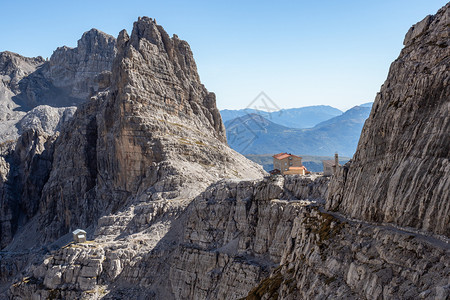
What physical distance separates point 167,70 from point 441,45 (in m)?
132

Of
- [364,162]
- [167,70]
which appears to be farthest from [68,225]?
[364,162]

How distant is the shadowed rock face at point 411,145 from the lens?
37000 millimetres

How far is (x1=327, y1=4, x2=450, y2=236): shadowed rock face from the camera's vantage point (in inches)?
1457

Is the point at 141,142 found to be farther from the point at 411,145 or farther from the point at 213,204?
the point at 411,145

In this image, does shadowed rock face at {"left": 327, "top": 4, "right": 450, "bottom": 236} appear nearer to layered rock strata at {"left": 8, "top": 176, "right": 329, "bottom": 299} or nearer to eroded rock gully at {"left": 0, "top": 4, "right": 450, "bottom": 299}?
eroded rock gully at {"left": 0, "top": 4, "right": 450, "bottom": 299}

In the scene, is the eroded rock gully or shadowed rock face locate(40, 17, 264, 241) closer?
the eroded rock gully

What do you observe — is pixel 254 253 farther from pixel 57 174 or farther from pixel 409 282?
pixel 57 174

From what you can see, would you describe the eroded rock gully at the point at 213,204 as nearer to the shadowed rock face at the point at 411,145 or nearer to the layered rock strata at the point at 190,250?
the shadowed rock face at the point at 411,145

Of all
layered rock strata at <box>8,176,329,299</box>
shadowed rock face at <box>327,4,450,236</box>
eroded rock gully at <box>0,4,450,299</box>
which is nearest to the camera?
shadowed rock face at <box>327,4,450,236</box>

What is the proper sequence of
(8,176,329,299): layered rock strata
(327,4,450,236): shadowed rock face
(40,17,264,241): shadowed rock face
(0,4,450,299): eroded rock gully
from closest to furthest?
1. (327,4,450,236): shadowed rock face
2. (0,4,450,299): eroded rock gully
3. (8,176,329,299): layered rock strata
4. (40,17,264,241): shadowed rock face

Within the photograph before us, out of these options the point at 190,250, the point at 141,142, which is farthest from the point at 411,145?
the point at 141,142

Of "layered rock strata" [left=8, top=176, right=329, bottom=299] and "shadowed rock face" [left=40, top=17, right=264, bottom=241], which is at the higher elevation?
"shadowed rock face" [left=40, top=17, right=264, bottom=241]

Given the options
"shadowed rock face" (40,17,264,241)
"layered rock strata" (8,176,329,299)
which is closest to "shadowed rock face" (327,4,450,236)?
"layered rock strata" (8,176,329,299)

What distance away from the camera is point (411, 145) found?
41.4 meters
